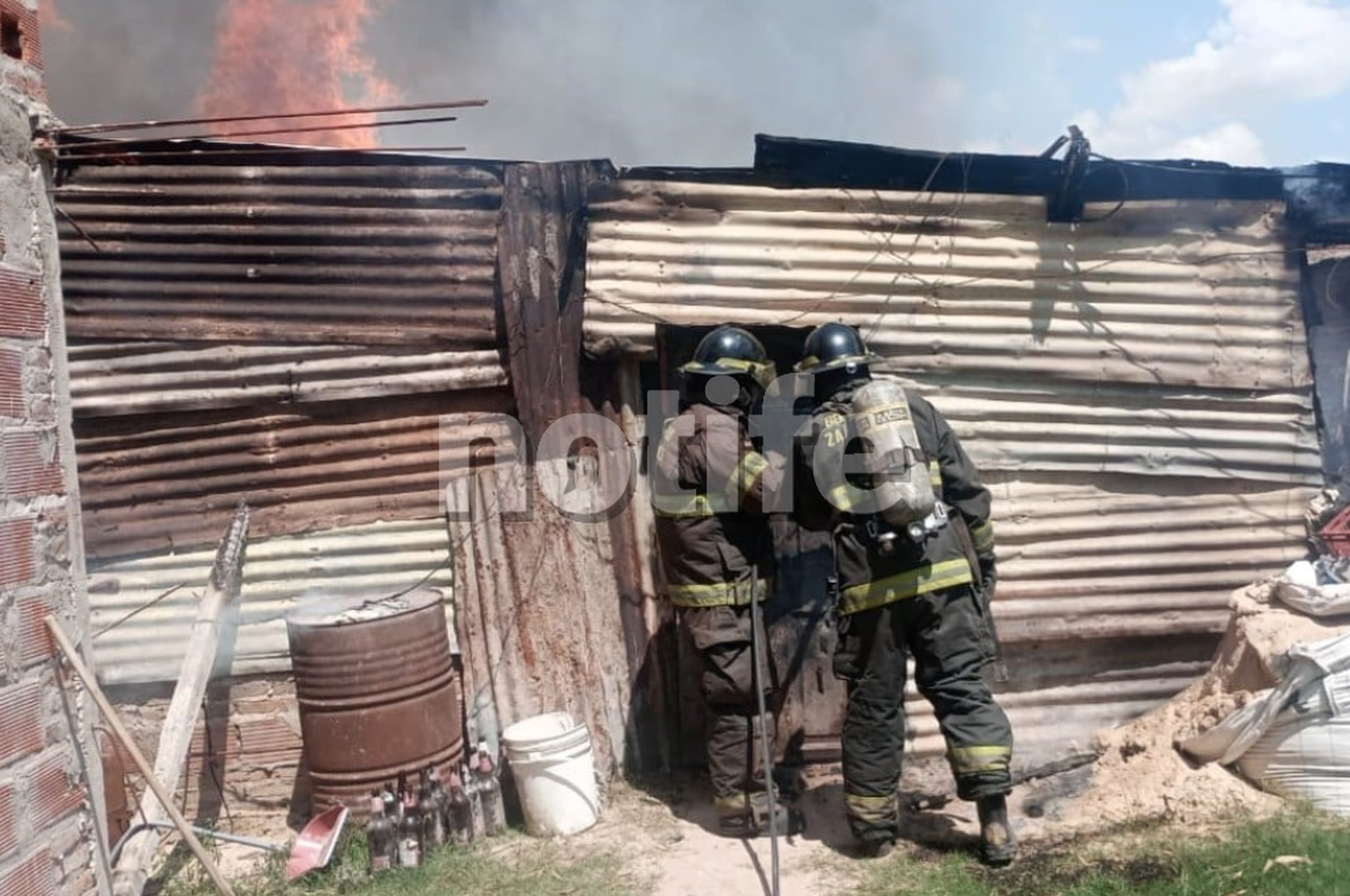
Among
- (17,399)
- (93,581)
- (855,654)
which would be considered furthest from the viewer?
(93,581)

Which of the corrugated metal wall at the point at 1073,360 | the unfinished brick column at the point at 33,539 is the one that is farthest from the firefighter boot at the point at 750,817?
the unfinished brick column at the point at 33,539

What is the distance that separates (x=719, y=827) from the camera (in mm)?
5176

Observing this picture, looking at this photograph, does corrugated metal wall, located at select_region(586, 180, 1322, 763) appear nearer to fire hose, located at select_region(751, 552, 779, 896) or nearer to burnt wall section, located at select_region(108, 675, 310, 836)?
fire hose, located at select_region(751, 552, 779, 896)

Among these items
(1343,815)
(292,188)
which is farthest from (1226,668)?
(292,188)

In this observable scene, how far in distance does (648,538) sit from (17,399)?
314 cm

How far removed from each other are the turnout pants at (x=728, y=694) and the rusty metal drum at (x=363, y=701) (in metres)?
1.36

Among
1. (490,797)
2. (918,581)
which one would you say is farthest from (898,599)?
(490,797)

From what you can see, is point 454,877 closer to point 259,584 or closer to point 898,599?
point 259,584

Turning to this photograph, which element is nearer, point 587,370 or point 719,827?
point 719,827

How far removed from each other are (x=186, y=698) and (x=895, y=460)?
142 inches

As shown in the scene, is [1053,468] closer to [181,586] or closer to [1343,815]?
[1343,815]

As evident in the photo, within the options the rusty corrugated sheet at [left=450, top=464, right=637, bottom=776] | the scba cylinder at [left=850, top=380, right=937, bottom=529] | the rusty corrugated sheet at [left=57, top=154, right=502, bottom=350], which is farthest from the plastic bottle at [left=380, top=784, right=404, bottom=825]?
the scba cylinder at [left=850, top=380, right=937, bottom=529]

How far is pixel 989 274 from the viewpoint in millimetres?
5742

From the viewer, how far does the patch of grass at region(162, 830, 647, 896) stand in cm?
459
